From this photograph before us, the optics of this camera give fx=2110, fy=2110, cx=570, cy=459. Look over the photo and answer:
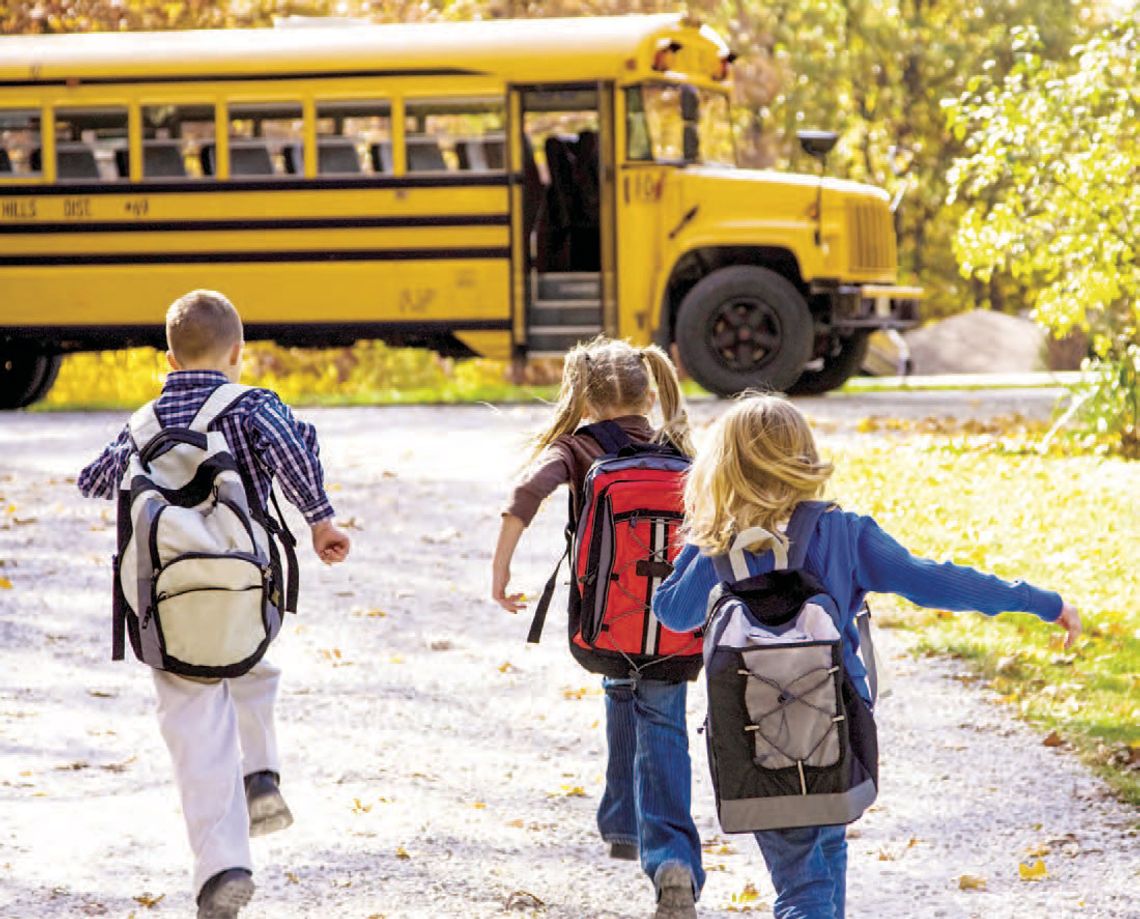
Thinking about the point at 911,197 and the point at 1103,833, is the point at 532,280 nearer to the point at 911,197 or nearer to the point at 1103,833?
the point at 1103,833

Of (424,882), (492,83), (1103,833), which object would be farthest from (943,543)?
(492,83)

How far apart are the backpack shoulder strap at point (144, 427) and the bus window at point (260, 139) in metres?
10.7

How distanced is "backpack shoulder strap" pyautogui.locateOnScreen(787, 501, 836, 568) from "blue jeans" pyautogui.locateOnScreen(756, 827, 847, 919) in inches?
16.7

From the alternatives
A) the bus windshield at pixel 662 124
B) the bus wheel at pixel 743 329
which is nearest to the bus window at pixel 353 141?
the bus windshield at pixel 662 124

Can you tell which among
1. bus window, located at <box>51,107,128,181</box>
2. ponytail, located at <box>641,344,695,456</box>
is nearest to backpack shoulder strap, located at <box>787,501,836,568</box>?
ponytail, located at <box>641,344,695,456</box>

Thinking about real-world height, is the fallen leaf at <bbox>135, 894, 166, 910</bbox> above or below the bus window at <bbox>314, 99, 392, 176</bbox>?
below

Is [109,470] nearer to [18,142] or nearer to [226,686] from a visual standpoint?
[226,686]

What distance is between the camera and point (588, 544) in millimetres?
3930

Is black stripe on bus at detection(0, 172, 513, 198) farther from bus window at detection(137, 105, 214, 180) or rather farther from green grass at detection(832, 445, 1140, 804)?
green grass at detection(832, 445, 1140, 804)

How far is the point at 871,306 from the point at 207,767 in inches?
442

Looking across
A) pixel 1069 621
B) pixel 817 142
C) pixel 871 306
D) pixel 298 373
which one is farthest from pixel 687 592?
pixel 298 373

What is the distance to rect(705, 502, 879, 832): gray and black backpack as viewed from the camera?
10.6 feet

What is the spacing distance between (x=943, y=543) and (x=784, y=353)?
19.3 ft

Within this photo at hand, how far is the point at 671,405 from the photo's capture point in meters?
4.05
